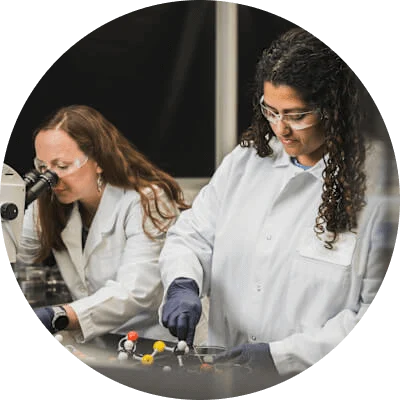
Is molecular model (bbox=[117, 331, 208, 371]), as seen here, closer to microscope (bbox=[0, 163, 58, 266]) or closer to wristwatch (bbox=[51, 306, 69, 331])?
wristwatch (bbox=[51, 306, 69, 331])

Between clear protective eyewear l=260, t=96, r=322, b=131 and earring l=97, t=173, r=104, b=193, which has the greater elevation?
clear protective eyewear l=260, t=96, r=322, b=131

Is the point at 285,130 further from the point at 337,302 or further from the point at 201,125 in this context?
the point at 337,302

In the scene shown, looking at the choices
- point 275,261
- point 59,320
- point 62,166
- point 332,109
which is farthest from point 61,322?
point 332,109

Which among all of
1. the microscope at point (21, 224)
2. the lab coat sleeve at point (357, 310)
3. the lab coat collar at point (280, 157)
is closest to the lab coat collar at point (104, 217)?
the microscope at point (21, 224)

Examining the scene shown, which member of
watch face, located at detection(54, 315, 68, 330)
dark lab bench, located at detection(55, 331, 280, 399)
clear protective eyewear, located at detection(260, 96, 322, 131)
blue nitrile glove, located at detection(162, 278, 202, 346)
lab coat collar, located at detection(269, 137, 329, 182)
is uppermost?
clear protective eyewear, located at detection(260, 96, 322, 131)

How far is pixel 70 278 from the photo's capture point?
207cm

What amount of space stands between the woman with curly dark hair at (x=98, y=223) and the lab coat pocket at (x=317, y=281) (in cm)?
35

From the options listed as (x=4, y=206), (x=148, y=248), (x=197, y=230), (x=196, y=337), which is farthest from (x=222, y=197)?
(x=4, y=206)

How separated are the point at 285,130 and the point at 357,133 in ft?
0.59

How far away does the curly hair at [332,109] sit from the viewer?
1896 millimetres

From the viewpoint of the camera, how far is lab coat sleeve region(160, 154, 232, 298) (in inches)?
79.0

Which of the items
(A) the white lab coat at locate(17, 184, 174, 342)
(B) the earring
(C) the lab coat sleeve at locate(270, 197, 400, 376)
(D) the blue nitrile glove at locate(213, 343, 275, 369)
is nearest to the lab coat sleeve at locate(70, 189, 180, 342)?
(A) the white lab coat at locate(17, 184, 174, 342)

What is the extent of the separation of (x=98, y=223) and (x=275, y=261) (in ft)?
1.62

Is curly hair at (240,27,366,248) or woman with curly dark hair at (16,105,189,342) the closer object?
curly hair at (240,27,366,248)
